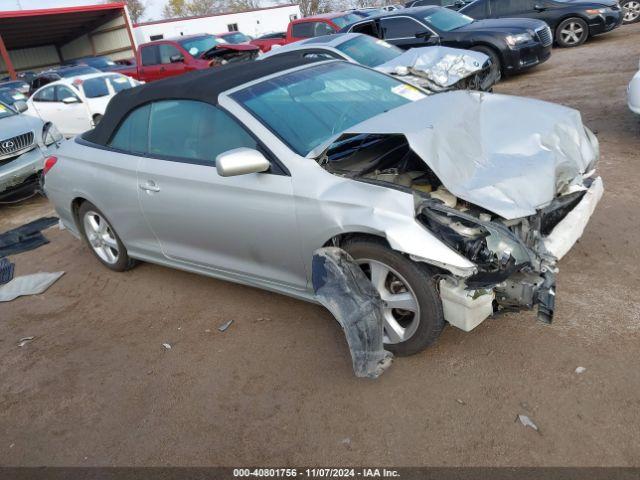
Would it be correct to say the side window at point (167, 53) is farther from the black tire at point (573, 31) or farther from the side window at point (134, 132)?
the side window at point (134, 132)

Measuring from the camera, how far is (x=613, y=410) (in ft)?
8.26

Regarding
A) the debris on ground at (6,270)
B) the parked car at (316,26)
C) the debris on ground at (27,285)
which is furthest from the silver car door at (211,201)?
the parked car at (316,26)

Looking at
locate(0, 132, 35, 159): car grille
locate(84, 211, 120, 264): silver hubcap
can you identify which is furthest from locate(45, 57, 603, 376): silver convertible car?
locate(0, 132, 35, 159): car grille

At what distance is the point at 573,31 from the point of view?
12.5 m

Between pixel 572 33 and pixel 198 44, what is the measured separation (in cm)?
968

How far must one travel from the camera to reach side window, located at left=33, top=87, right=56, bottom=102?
1197 cm

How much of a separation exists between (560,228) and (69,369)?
10.8 feet

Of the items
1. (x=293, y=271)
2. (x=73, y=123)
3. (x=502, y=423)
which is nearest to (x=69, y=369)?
(x=293, y=271)

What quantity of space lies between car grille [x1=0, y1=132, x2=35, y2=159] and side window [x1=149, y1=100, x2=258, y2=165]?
4521 millimetres

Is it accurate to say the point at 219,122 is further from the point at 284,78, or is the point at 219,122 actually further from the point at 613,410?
the point at 613,410

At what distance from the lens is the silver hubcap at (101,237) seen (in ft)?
15.7

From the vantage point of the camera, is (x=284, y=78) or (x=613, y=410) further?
(x=284, y=78)

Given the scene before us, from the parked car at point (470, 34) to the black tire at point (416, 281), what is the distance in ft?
26.7

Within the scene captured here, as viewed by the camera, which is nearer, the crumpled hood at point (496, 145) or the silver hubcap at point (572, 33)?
the crumpled hood at point (496, 145)
